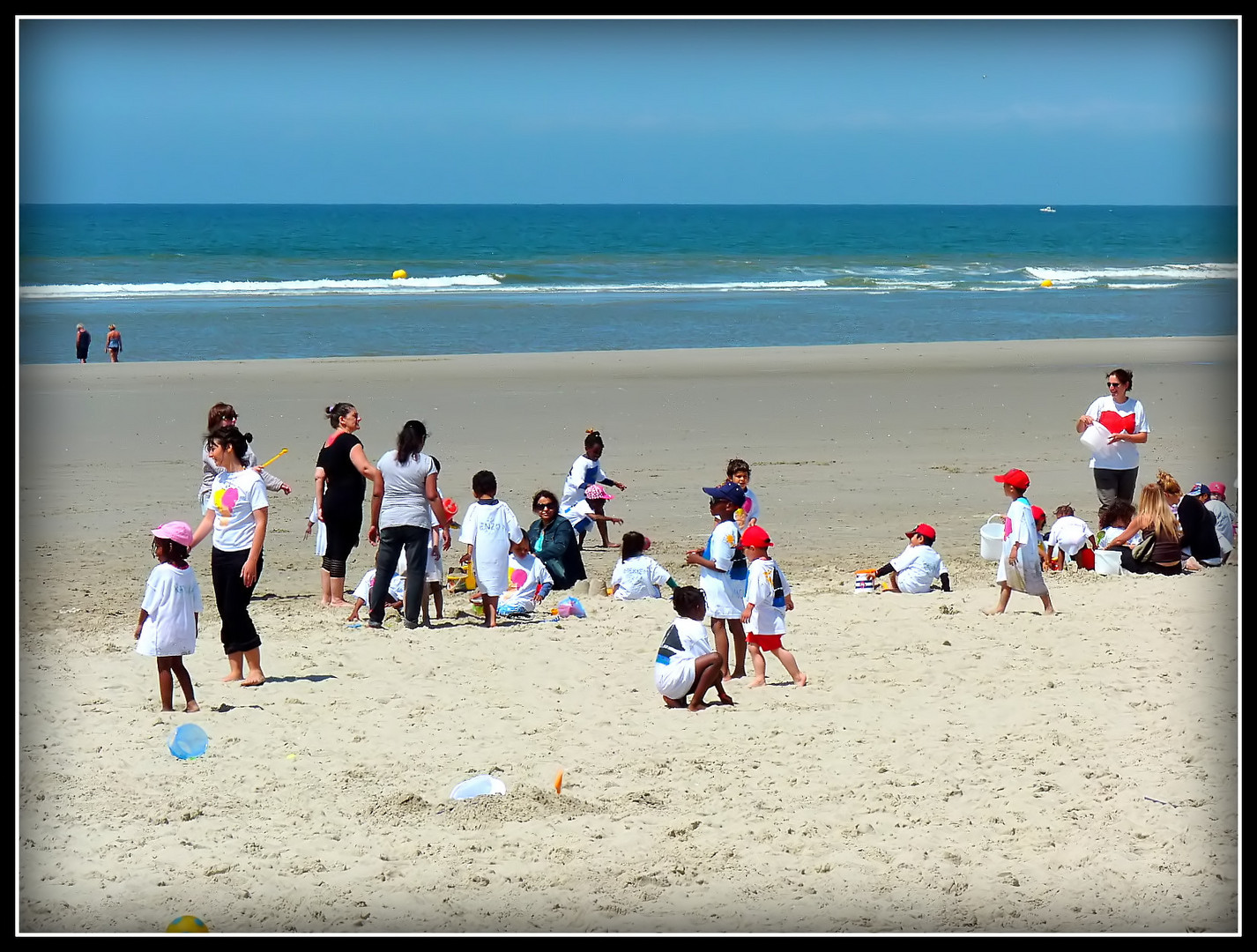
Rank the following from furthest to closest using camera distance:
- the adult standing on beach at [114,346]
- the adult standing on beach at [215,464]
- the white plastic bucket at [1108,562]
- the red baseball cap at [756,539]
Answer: the adult standing on beach at [114,346] < the white plastic bucket at [1108,562] < the adult standing on beach at [215,464] < the red baseball cap at [756,539]

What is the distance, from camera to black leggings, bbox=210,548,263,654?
25.8ft

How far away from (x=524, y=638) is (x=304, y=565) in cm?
306

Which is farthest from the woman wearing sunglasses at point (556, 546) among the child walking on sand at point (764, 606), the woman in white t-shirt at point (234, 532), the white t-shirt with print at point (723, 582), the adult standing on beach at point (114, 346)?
the adult standing on beach at point (114, 346)

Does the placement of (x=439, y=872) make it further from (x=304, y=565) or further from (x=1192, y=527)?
(x=1192, y=527)

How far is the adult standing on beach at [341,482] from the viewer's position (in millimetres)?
9602

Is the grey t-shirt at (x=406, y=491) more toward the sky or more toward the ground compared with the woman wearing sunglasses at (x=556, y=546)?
more toward the sky

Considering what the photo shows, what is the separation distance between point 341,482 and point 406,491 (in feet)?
2.02

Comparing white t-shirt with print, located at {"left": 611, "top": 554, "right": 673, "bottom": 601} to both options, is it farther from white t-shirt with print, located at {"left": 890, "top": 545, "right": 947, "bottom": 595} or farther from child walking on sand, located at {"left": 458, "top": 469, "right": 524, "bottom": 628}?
white t-shirt with print, located at {"left": 890, "top": 545, "right": 947, "bottom": 595}

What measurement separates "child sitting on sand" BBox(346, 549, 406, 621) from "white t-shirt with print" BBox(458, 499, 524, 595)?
2.01 feet

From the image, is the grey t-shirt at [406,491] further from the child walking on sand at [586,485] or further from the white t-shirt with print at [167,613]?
the child walking on sand at [586,485]

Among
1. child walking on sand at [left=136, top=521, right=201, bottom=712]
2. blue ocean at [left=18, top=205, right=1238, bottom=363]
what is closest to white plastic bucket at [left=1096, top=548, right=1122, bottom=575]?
blue ocean at [left=18, top=205, right=1238, bottom=363]

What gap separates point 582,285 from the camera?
4962cm

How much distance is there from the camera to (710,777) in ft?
22.3

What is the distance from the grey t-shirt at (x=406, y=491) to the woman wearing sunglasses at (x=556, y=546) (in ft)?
4.65
